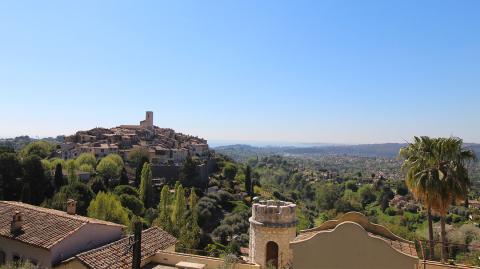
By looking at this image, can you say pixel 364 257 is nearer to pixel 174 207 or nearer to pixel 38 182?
pixel 174 207

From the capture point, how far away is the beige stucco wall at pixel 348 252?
8.84 meters

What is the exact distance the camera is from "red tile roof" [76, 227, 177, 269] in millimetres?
13500

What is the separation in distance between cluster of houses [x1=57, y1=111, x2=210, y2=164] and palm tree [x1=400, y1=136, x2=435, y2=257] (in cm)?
7275

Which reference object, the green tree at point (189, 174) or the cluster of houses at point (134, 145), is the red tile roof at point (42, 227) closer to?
the green tree at point (189, 174)

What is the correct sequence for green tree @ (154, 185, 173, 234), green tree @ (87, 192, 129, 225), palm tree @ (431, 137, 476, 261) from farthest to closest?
1. green tree @ (154, 185, 173, 234)
2. green tree @ (87, 192, 129, 225)
3. palm tree @ (431, 137, 476, 261)

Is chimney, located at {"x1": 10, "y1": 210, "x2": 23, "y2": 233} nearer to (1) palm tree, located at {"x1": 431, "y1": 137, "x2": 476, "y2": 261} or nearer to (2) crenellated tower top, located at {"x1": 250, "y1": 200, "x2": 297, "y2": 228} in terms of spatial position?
(2) crenellated tower top, located at {"x1": 250, "y1": 200, "x2": 297, "y2": 228}

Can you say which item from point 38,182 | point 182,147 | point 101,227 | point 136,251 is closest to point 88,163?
point 38,182

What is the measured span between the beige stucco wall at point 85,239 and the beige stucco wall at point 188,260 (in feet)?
11.4

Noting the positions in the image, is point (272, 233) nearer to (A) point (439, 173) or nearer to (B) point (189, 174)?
(A) point (439, 173)

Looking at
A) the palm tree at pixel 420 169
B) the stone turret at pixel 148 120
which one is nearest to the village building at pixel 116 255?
the palm tree at pixel 420 169

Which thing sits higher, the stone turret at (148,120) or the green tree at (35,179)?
the stone turret at (148,120)

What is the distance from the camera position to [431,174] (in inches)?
564

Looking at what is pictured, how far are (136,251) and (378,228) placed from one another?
25.6 ft

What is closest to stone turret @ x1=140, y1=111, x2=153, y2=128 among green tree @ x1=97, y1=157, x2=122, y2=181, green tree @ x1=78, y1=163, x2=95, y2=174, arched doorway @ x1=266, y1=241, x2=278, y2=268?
green tree @ x1=97, y1=157, x2=122, y2=181
